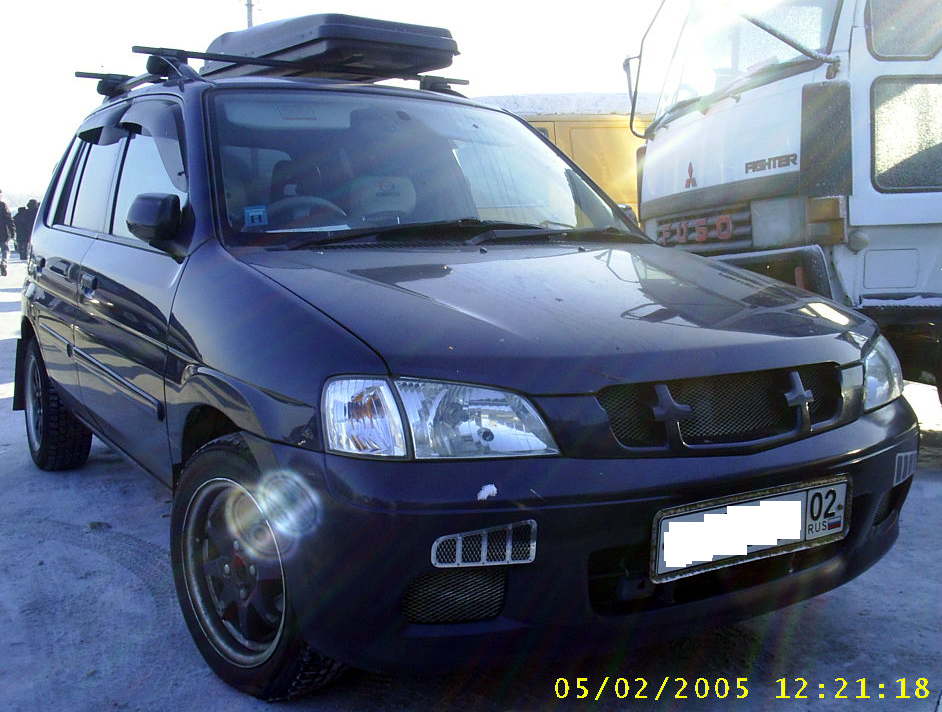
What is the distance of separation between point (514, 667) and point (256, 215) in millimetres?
1533

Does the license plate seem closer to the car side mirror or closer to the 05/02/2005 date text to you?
the 05/02/2005 date text

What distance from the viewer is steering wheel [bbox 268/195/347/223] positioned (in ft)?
9.68

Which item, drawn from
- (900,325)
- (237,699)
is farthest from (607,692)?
(900,325)

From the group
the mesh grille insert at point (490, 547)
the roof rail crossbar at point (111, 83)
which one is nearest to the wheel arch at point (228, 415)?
the mesh grille insert at point (490, 547)

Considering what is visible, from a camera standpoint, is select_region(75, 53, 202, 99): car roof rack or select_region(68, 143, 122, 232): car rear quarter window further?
select_region(68, 143, 122, 232): car rear quarter window

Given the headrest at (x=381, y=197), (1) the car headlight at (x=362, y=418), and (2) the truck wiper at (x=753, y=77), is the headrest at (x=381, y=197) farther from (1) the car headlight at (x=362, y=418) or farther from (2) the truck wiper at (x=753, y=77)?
(2) the truck wiper at (x=753, y=77)

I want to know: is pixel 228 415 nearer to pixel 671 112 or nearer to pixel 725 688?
pixel 725 688

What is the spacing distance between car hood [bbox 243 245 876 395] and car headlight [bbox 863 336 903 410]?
0.20 ft

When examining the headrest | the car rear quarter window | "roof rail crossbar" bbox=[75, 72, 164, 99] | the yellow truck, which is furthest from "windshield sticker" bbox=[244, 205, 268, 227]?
the yellow truck

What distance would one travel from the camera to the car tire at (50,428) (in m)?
4.53

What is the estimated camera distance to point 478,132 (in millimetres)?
3648

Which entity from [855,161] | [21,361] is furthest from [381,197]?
[21,361]

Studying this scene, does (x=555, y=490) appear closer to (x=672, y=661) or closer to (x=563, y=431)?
(x=563, y=431)

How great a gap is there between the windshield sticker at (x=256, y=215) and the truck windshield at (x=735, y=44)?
227 centimetres
